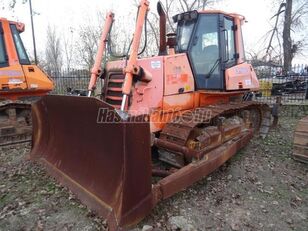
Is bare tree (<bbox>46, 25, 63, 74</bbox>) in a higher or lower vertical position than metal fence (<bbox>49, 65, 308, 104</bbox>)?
higher

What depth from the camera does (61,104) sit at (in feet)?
Result: 13.1

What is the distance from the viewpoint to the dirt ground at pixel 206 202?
126 inches

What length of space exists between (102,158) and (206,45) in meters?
2.84

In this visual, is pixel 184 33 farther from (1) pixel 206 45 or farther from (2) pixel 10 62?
(2) pixel 10 62

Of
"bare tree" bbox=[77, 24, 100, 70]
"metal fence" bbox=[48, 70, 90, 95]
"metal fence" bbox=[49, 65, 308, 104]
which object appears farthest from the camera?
"bare tree" bbox=[77, 24, 100, 70]

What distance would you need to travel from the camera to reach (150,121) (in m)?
4.30

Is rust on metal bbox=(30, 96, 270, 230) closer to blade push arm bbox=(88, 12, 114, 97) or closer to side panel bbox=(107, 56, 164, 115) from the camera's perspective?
side panel bbox=(107, 56, 164, 115)

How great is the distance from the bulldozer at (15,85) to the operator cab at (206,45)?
371 centimetres

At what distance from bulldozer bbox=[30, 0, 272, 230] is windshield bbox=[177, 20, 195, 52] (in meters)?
0.02

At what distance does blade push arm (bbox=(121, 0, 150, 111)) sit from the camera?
367cm

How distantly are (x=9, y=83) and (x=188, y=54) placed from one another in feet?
13.4

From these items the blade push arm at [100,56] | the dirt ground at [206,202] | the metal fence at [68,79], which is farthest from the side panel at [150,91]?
the metal fence at [68,79]

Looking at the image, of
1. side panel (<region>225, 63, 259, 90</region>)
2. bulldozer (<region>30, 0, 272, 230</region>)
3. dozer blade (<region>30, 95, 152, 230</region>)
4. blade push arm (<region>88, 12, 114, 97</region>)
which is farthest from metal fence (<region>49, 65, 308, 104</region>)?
dozer blade (<region>30, 95, 152, 230</region>)

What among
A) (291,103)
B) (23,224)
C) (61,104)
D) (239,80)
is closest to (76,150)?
(61,104)
